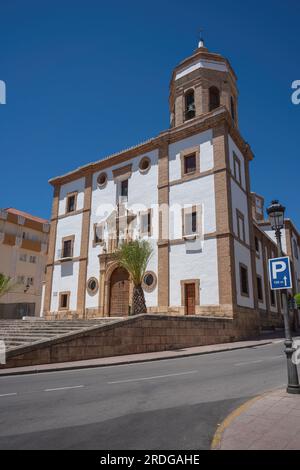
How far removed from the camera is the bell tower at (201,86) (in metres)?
24.7

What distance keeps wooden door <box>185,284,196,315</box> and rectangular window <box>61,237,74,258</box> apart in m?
11.2

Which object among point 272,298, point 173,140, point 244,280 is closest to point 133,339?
point 244,280

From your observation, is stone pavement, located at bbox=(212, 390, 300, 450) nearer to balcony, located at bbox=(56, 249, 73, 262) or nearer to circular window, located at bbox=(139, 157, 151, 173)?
circular window, located at bbox=(139, 157, 151, 173)

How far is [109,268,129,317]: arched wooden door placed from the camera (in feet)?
78.2

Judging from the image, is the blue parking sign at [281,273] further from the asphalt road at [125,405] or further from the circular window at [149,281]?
the circular window at [149,281]

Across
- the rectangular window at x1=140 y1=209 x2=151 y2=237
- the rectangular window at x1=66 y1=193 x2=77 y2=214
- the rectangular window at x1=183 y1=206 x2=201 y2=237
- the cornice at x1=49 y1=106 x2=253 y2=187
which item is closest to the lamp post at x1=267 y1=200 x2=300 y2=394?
the rectangular window at x1=183 y1=206 x2=201 y2=237

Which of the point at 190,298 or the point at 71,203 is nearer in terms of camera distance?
the point at 190,298

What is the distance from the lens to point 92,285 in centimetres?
2561

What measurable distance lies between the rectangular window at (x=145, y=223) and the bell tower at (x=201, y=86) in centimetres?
716

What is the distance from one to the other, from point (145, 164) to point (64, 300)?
490 inches

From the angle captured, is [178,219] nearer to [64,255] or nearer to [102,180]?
[102,180]

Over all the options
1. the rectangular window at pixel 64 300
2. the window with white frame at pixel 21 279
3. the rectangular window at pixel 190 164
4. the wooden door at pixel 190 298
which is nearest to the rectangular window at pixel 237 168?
the rectangular window at pixel 190 164
